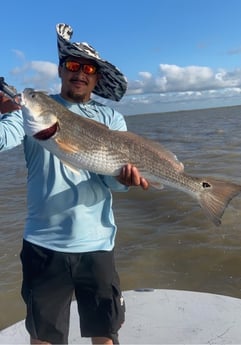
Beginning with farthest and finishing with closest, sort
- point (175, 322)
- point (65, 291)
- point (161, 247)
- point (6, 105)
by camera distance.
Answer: point (161, 247)
point (175, 322)
point (65, 291)
point (6, 105)

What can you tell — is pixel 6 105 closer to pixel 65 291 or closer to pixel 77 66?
pixel 77 66

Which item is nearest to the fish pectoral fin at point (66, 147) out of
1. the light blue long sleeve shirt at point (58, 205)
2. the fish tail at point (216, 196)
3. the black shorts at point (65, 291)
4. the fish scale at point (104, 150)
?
the fish scale at point (104, 150)

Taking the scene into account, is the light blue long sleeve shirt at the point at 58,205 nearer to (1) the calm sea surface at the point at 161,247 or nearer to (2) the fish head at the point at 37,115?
(2) the fish head at the point at 37,115

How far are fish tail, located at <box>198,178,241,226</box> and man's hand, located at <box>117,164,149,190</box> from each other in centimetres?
59

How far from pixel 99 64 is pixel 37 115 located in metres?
0.76

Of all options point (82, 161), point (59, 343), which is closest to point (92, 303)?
point (59, 343)

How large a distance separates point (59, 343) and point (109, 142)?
1.61 meters

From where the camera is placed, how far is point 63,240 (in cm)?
310

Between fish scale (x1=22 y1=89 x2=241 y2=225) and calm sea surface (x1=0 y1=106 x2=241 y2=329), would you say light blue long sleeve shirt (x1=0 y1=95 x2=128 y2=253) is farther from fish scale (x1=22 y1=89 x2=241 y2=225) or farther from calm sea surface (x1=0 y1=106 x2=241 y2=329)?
calm sea surface (x1=0 y1=106 x2=241 y2=329)

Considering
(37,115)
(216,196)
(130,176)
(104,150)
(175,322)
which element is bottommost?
(175,322)

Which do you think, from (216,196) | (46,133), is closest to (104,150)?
(46,133)

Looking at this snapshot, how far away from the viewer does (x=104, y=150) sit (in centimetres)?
311

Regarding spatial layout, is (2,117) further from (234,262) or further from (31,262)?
(234,262)

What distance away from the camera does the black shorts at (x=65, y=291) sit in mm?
3125
